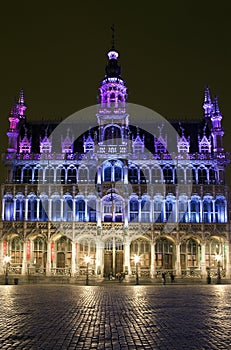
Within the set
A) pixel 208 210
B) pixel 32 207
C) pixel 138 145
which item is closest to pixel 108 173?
pixel 138 145

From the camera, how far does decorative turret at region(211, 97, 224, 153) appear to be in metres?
68.7

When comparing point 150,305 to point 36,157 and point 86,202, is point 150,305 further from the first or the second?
point 36,157

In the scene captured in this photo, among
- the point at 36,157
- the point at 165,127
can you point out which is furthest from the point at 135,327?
the point at 165,127

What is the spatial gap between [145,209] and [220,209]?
→ 10.6m

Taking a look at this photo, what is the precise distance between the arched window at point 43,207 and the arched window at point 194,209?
20.5 m

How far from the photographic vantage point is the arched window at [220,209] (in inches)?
2547

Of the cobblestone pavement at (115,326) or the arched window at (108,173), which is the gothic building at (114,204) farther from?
the cobblestone pavement at (115,326)

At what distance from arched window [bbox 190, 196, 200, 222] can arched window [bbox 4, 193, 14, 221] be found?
25.3m

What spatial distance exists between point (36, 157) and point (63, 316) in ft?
159

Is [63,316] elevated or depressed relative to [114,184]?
depressed

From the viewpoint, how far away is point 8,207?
6538 cm

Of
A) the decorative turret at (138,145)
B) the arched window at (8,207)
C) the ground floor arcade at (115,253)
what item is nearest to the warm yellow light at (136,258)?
the ground floor arcade at (115,253)

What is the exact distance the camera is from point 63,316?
821 inches

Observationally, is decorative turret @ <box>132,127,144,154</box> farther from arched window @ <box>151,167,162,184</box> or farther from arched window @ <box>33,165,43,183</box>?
arched window @ <box>33,165,43,183</box>
